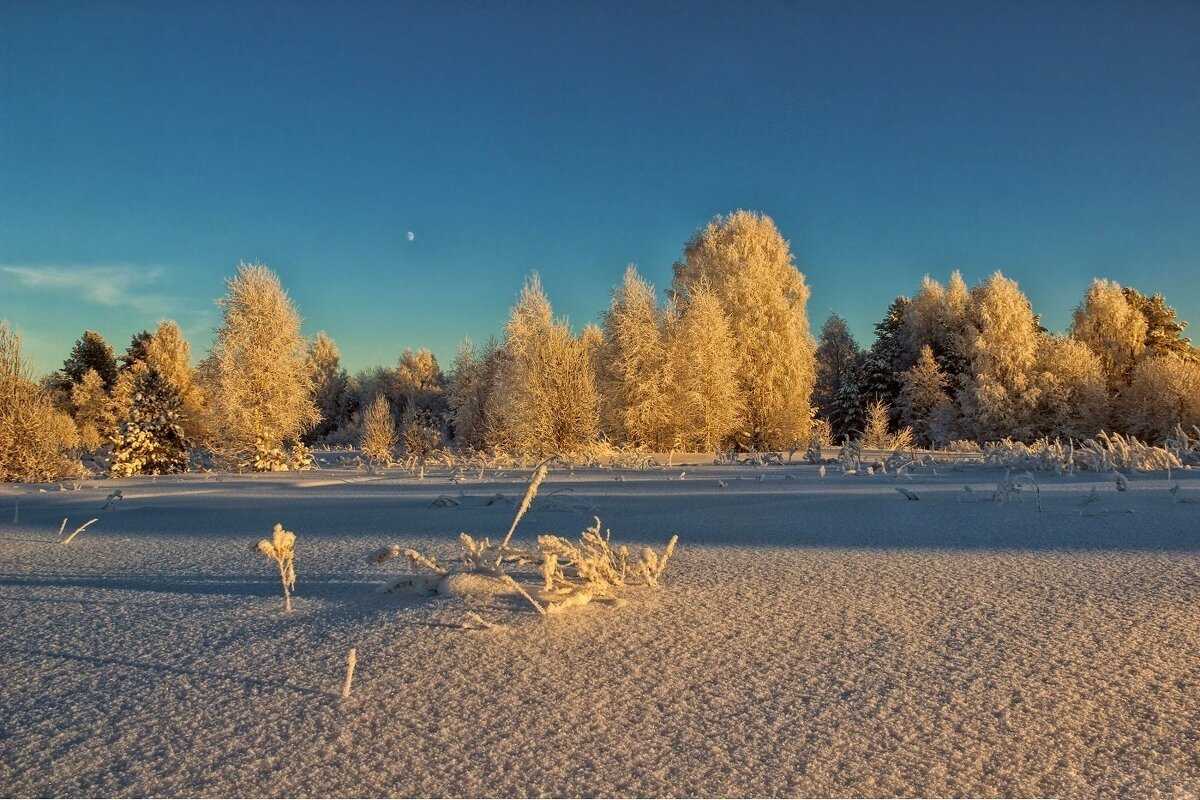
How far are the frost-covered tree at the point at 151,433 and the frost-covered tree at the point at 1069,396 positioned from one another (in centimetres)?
2470

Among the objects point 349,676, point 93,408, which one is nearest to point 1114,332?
point 349,676

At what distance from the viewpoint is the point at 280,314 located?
12.3 m

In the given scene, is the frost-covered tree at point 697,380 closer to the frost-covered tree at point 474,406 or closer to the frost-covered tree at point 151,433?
the frost-covered tree at point 474,406

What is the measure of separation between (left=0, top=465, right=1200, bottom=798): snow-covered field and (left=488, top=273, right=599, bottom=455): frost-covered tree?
10240 mm

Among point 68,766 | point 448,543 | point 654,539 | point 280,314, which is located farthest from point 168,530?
point 280,314

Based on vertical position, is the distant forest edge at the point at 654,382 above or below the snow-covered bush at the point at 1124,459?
above

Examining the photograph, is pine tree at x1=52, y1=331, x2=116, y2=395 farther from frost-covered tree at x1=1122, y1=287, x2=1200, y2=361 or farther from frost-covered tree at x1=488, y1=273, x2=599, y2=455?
frost-covered tree at x1=1122, y1=287, x2=1200, y2=361

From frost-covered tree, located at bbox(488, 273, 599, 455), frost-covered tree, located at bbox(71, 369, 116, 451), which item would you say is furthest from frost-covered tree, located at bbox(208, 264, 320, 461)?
frost-covered tree, located at bbox(71, 369, 116, 451)

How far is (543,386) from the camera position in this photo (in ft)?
45.5

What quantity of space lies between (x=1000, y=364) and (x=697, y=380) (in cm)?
1587

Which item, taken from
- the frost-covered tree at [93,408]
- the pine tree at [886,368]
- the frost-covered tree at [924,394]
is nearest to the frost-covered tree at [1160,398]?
the frost-covered tree at [924,394]

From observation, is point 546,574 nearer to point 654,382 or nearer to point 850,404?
point 654,382

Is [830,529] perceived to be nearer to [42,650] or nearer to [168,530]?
[42,650]

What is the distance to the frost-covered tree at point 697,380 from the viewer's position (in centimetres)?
1512
